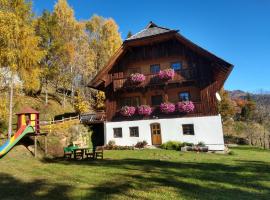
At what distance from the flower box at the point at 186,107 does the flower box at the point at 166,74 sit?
108 inches

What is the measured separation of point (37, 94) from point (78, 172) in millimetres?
28348

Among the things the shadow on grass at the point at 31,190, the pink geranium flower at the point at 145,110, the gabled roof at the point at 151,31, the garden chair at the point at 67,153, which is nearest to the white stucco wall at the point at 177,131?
the pink geranium flower at the point at 145,110

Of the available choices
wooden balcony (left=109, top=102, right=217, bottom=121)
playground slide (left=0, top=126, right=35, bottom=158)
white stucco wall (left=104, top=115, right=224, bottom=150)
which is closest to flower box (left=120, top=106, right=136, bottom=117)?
wooden balcony (left=109, top=102, right=217, bottom=121)

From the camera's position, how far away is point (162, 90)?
966 inches

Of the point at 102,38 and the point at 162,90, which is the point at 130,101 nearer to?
the point at 162,90

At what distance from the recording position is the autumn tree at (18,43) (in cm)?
1806

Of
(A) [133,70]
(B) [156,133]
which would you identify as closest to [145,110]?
(B) [156,133]

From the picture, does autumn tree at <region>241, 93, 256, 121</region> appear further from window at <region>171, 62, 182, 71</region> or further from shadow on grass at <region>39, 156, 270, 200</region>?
shadow on grass at <region>39, 156, 270, 200</region>

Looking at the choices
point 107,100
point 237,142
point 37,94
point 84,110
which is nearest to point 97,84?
point 107,100

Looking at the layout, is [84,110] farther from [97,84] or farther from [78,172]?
[78,172]

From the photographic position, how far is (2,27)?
57.8 ft

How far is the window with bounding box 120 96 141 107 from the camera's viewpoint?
2566 centimetres

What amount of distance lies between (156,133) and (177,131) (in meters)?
2.20

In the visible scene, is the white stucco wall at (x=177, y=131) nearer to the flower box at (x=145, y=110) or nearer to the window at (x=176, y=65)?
the flower box at (x=145, y=110)
